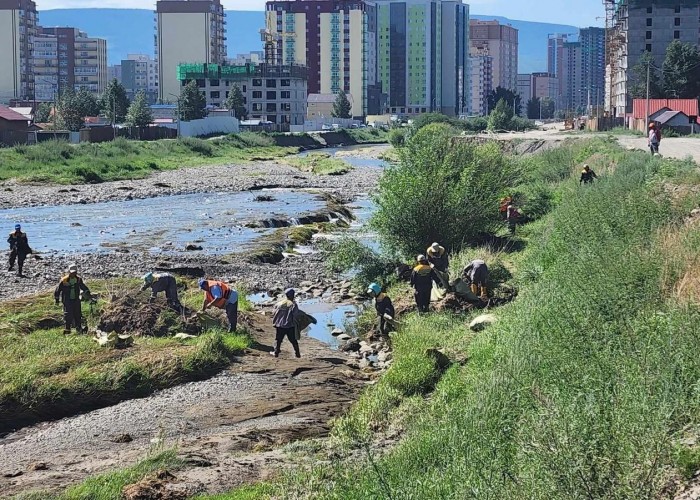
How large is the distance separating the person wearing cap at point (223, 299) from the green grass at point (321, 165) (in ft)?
199

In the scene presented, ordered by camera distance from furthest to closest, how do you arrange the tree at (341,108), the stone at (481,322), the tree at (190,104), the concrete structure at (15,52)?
the concrete structure at (15,52) < the tree at (341,108) < the tree at (190,104) < the stone at (481,322)

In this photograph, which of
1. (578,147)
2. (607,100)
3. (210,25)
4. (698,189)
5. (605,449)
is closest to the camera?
(605,449)

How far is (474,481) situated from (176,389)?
392 inches

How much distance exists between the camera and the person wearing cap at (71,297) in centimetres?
2191

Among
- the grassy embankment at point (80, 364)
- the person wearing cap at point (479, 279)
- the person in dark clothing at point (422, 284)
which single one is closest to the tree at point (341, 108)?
the person wearing cap at point (479, 279)

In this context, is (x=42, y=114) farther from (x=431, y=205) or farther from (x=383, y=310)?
(x=383, y=310)

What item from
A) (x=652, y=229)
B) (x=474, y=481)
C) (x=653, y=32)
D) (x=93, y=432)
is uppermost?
(x=653, y=32)

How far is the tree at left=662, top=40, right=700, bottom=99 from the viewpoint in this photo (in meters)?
105

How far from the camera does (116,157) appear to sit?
3344 inches

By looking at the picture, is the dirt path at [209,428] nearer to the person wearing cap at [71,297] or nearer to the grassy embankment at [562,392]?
the grassy embankment at [562,392]

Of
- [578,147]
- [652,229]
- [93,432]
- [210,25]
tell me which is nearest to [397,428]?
[93,432]

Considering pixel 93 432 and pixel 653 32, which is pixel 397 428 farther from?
pixel 653 32

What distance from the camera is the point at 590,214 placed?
80.7 ft

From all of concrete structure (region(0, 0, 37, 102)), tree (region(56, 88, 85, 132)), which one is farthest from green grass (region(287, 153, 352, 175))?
concrete structure (region(0, 0, 37, 102))
